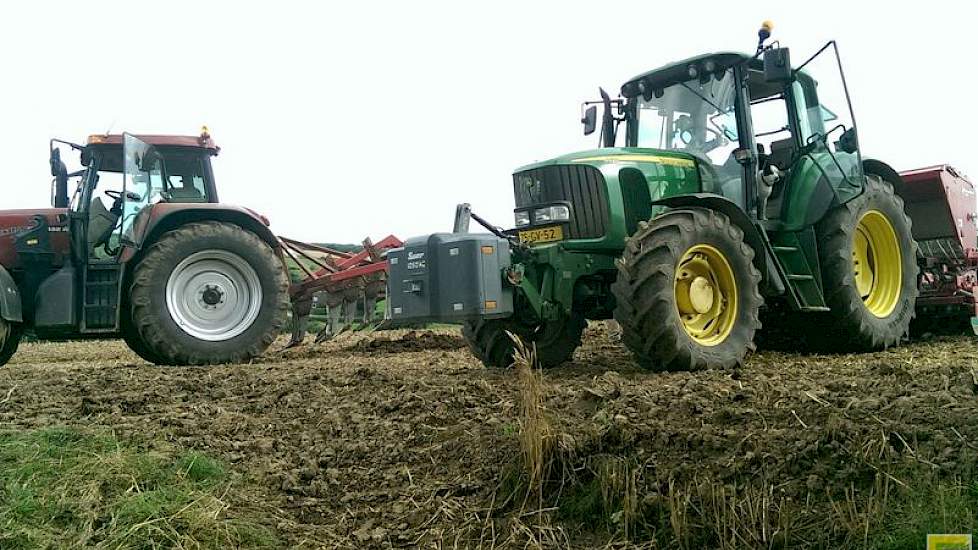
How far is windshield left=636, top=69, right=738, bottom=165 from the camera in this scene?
6.78 m

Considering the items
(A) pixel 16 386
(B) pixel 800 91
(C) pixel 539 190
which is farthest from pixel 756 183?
(A) pixel 16 386

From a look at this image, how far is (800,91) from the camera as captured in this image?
7180 mm

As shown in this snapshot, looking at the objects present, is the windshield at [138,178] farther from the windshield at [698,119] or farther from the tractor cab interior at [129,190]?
the windshield at [698,119]

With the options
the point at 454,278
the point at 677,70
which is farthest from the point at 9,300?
the point at 677,70

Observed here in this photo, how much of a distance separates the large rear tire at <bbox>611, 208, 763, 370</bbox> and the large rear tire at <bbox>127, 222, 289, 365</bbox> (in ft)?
13.0

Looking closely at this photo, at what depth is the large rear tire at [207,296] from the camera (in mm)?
7988

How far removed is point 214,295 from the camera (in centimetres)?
848

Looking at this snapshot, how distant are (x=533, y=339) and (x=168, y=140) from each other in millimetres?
4308

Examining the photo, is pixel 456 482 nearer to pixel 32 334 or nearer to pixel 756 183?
pixel 756 183

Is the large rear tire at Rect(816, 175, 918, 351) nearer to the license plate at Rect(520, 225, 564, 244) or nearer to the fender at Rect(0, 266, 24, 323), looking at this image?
the license plate at Rect(520, 225, 564, 244)

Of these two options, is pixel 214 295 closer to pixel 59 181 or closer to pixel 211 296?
pixel 211 296

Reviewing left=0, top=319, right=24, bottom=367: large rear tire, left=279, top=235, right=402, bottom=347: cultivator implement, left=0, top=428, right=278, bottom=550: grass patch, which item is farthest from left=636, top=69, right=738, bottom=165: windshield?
left=0, top=319, right=24, bottom=367: large rear tire

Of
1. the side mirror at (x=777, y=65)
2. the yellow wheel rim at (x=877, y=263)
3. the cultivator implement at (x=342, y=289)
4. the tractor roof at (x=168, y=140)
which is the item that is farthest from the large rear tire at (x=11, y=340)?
the yellow wheel rim at (x=877, y=263)

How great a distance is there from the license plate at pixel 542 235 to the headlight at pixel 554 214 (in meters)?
0.05
